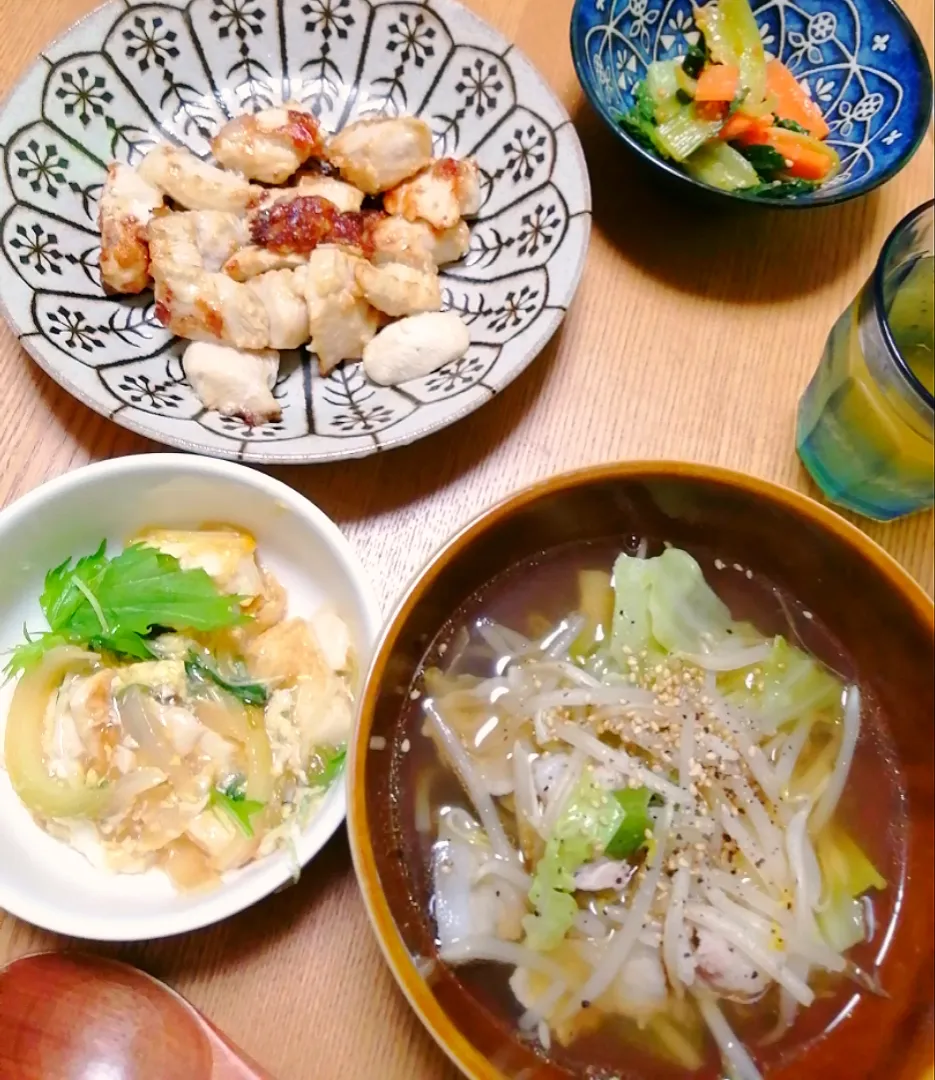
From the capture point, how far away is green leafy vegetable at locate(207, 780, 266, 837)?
0.93 meters

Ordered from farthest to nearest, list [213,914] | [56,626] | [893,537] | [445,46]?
[445,46]
[893,537]
[56,626]
[213,914]

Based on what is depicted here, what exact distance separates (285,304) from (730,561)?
635 millimetres

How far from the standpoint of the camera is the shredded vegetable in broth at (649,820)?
87 centimetres

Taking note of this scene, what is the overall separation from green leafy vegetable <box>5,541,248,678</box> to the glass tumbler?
0.74 meters

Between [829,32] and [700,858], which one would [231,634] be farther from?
[829,32]

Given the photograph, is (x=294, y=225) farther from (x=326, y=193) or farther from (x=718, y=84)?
(x=718, y=84)

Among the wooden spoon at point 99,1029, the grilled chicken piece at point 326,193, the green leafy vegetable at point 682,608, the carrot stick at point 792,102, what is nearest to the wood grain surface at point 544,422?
the wooden spoon at point 99,1029

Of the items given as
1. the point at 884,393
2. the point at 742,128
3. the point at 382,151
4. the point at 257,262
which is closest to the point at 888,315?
the point at 884,393

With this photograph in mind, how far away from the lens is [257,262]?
47.9 inches

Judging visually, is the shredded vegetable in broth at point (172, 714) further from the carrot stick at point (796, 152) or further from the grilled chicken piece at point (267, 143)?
the carrot stick at point (796, 152)

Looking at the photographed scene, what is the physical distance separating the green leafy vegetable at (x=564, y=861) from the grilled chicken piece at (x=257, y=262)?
2.61 ft

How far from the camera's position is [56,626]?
100 centimetres

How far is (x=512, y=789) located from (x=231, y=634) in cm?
37

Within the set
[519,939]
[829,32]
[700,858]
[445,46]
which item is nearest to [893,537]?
[700,858]
